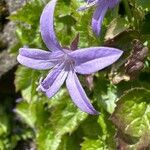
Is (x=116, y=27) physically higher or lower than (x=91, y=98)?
higher

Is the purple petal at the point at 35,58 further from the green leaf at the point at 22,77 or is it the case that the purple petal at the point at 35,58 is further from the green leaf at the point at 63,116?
the green leaf at the point at 22,77

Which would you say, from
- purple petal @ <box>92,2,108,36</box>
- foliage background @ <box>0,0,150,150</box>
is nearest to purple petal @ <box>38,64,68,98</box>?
purple petal @ <box>92,2,108,36</box>

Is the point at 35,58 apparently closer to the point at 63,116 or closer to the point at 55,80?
the point at 55,80

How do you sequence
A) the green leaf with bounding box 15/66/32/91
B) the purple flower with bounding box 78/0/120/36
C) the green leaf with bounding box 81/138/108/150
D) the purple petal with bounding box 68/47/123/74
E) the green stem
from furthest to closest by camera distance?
the green leaf with bounding box 15/66/32/91, the green leaf with bounding box 81/138/108/150, the green stem, the purple flower with bounding box 78/0/120/36, the purple petal with bounding box 68/47/123/74

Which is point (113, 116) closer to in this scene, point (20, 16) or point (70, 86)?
point (70, 86)

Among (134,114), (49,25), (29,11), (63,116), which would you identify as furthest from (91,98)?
(49,25)

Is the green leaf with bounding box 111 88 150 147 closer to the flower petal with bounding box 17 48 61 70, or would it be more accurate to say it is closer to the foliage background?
the foliage background
